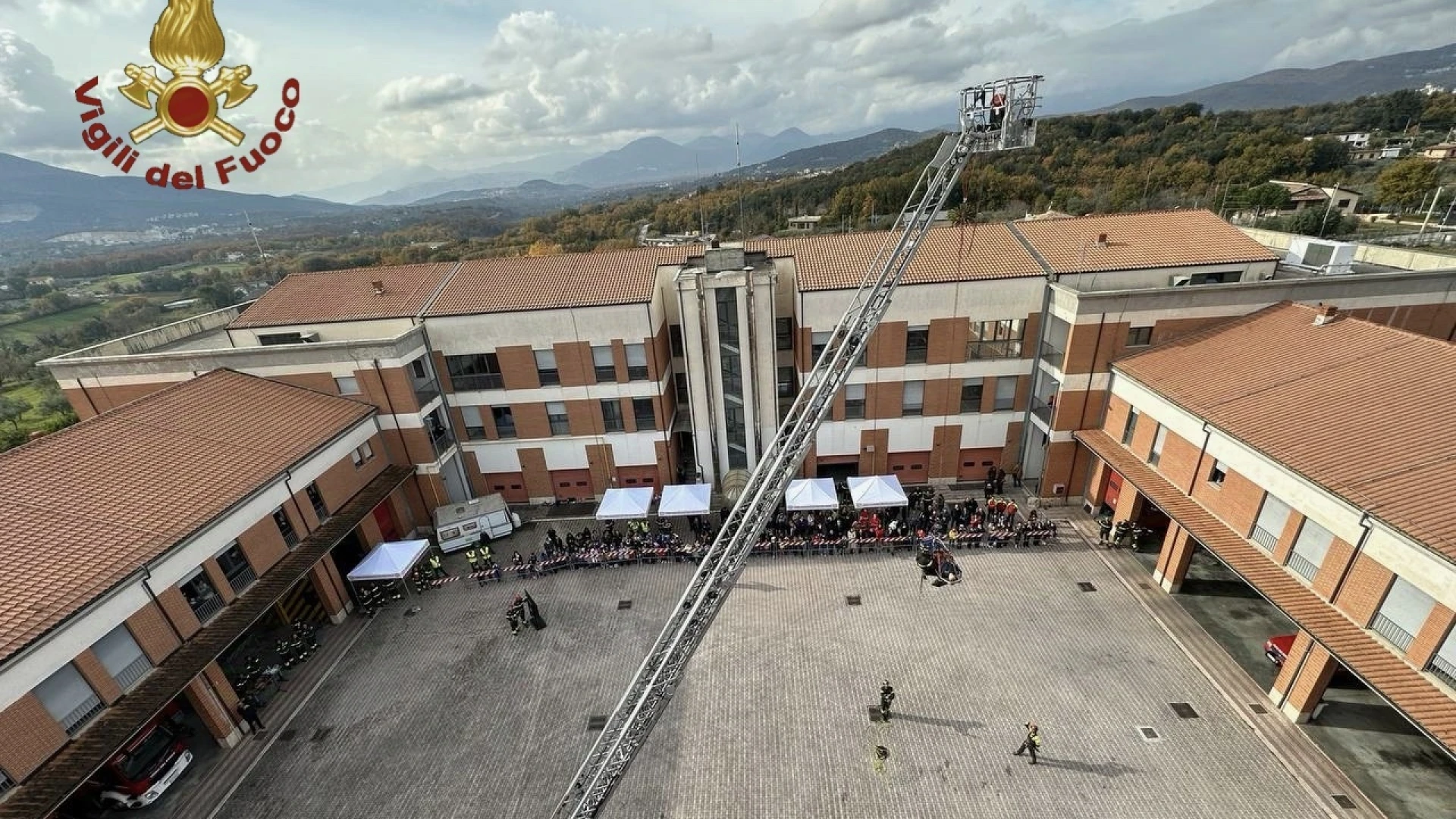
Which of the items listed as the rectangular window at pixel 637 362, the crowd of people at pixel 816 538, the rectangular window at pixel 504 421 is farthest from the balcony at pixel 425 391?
the rectangular window at pixel 637 362

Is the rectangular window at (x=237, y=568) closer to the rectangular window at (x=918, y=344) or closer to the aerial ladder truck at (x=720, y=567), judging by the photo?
the aerial ladder truck at (x=720, y=567)

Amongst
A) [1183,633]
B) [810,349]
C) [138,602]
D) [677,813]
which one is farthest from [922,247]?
[138,602]

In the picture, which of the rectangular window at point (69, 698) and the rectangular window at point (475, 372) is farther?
the rectangular window at point (475, 372)

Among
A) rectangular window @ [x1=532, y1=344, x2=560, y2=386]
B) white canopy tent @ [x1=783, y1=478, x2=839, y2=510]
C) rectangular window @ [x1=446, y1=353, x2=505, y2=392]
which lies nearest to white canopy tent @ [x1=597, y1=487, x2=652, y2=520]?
rectangular window @ [x1=532, y1=344, x2=560, y2=386]

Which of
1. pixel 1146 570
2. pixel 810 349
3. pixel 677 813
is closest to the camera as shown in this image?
pixel 677 813

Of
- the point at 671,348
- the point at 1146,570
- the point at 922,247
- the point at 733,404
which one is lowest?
the point at 1146,570

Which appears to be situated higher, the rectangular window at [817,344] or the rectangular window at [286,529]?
the rectangular window at [817,344]

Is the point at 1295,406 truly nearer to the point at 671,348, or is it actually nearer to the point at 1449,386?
A: the point at 1449,386
